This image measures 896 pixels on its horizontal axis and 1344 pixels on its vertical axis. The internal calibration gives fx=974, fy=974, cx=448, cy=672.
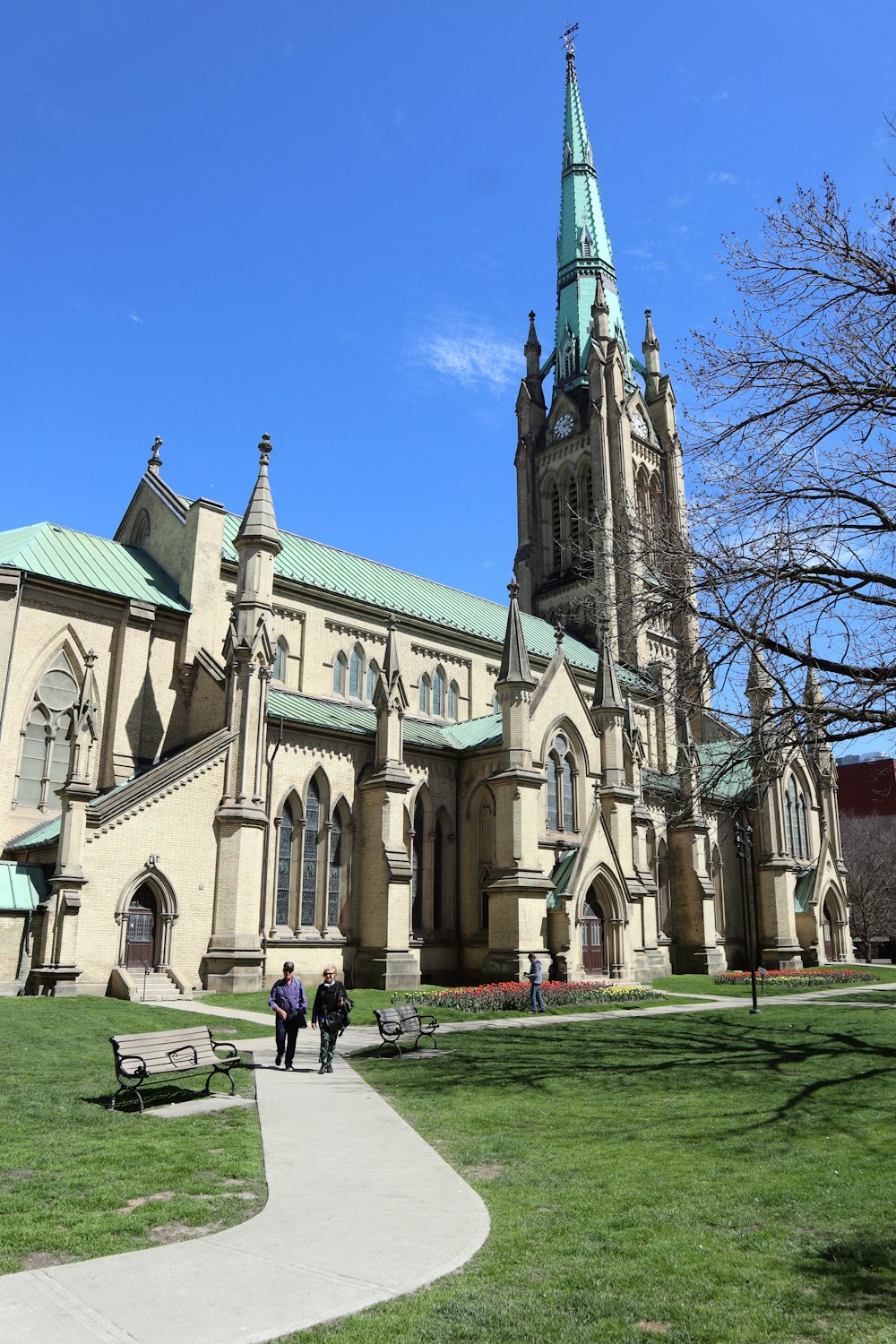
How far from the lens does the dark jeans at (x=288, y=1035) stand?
15759 millimetres

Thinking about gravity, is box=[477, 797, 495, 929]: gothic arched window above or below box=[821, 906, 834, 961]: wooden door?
above

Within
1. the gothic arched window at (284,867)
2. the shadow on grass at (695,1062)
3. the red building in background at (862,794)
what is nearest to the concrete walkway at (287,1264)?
the shadow on grass at (695,1062)

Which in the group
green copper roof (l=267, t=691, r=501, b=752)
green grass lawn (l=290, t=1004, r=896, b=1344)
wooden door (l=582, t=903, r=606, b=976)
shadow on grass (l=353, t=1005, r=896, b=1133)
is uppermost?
green copper roof (l=267, t=691, r=501, b=752)

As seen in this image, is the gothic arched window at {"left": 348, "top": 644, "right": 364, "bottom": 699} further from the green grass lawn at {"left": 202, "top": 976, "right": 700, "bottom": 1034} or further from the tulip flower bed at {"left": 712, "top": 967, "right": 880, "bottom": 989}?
the tulip flower bed at {"left": 712, "top": 967, "right": 880, "bottom": 989}

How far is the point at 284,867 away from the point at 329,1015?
15288mm

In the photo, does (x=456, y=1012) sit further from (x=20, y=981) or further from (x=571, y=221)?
(x=571, y=221)

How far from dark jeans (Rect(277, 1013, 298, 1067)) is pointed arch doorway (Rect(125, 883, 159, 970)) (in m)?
11.3

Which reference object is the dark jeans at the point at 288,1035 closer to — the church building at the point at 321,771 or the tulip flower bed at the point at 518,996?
the church building at the point at 321,771

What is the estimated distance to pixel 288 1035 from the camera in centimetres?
1598

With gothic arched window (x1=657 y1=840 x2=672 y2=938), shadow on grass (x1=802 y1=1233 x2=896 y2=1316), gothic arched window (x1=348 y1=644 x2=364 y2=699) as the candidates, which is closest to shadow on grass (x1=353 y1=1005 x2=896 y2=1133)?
shadow on grass (x1=802 y1=1233 x2=896 y2=1316)

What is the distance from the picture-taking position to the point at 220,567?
114ft

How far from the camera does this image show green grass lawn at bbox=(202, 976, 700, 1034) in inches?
952

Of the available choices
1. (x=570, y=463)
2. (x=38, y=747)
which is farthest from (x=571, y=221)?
(x=38, y=747)

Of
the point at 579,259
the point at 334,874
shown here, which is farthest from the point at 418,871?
the point at 579,259
